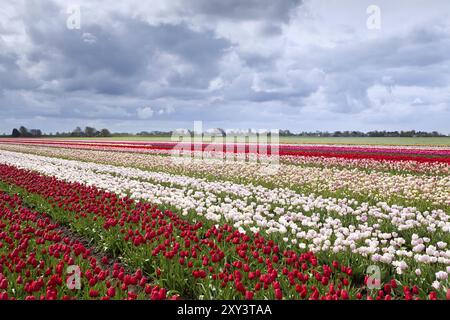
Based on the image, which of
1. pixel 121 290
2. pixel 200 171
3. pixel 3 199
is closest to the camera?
pixel 121 290

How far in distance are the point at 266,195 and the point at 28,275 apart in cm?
773

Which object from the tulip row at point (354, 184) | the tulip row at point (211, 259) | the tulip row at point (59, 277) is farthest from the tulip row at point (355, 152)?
the tulip row at point (59, 277)

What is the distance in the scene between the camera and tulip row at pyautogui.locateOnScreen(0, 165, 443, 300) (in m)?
4.77

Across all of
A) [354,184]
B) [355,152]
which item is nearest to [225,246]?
[354,184]

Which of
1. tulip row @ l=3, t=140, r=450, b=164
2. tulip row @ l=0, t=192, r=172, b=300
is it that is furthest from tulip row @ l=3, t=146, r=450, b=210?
tulip row @ l=0, t=192, r=172, b=300

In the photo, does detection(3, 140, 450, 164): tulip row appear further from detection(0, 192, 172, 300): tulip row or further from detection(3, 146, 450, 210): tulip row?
detection(0, 192, 172, 300): tulip row

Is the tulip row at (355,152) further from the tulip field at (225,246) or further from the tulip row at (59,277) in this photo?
the tulip row at (59,277)

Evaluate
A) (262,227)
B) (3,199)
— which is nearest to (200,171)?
(3,199)

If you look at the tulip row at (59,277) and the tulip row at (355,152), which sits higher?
the tulip row at (355,152)

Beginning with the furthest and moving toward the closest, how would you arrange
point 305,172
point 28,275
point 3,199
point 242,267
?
point 305,172 → point 3,199 → point 242,267 → point 28,275

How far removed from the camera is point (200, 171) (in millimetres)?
19500

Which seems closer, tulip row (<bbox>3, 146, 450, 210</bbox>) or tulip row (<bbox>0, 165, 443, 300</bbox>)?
tulip row (<bbox>0, 165, 443, 300</bbox>)

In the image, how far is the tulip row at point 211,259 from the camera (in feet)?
15.7

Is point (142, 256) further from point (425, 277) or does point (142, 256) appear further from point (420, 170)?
point (420, 170)
